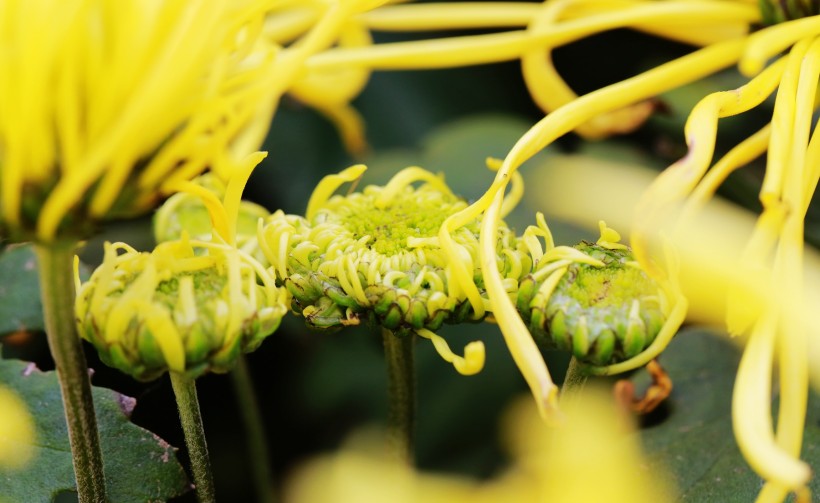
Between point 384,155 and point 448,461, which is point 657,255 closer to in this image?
point 448,461

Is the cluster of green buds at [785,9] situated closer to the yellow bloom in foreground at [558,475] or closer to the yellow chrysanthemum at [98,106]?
the yellow bloom in foreground at [558,475]

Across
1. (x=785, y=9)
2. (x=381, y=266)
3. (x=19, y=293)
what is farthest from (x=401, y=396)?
(x=785, y=9)

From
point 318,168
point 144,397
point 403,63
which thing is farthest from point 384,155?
point 144,397

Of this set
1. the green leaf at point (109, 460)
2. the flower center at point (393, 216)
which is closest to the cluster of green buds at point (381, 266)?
the flower center at point (393, 216)

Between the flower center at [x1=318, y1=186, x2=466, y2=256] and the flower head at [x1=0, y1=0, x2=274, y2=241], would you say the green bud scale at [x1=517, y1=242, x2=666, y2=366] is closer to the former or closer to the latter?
the flower center at [x1=318, y1=186, x2=466, y2=256]

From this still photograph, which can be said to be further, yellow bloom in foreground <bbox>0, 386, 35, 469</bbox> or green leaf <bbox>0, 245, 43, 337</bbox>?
green leaf <bbox>0, 245, 43, 337</bbox>

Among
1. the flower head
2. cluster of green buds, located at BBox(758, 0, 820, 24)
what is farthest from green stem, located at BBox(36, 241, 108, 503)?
cluster of green buds, located at BBox(758, 0, 820, 24)
